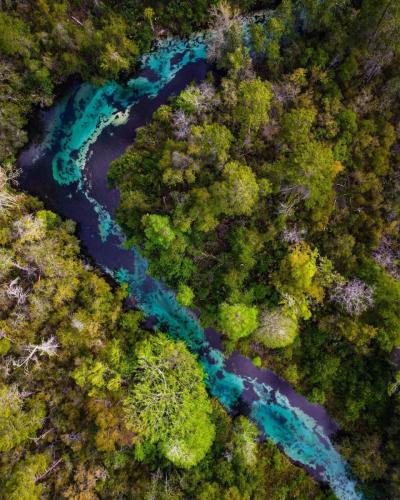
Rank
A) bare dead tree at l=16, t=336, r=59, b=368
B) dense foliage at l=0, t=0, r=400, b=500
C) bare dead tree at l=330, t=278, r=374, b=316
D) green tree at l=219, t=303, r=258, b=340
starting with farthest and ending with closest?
bare dead tree at l=16, t=336, r=59, b=368 < dense foliage at l=0, t=0, r=400, b=500 < green tree at l=219, t=303, r=258, b=340 < bare dead tree at l=330, t=278, r=374, b=316

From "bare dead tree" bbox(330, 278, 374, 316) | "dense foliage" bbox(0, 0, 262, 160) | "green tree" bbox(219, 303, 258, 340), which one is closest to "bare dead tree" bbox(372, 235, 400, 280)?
"bare dead tree" bbox(330, 278, 374, 316)

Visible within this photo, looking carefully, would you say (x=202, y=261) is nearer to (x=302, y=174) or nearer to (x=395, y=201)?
(x=302, y=174)

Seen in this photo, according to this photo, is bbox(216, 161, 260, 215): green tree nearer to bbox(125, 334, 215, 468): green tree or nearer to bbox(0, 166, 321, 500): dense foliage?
bbox(125, 334, 215, 468): green tree

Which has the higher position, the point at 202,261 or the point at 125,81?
the point at 125,81

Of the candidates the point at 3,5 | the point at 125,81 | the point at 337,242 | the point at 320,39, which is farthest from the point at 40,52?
the point at 337,242

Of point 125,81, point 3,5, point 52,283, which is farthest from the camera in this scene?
point 125,81

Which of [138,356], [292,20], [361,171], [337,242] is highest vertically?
[292,20]
